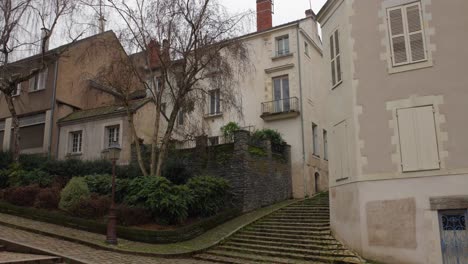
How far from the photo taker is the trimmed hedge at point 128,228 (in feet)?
43.3

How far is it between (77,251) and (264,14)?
18021 millimetres

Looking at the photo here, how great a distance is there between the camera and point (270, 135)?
20.9 meters

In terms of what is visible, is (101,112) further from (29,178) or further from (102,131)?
(29,178)

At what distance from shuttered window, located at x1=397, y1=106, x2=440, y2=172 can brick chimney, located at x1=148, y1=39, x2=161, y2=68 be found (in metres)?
9.50

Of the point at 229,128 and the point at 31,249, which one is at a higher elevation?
the point at 229,128

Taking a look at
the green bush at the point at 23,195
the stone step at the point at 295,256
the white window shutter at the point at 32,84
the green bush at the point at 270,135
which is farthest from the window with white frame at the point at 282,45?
the white window shutter at the point at 32,84

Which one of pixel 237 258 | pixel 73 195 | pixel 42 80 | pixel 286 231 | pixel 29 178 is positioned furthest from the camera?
pixel 42 80

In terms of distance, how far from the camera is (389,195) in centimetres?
1066

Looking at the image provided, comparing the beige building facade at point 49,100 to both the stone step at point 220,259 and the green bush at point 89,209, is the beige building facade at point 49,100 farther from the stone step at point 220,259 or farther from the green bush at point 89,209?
the stone step at point 220,259

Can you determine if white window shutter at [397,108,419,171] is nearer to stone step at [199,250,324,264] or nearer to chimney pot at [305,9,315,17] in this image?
stone step at [199,250,324,264]

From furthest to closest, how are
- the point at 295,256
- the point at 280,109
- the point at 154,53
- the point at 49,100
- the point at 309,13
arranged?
the point at 309,13
the point at 49,100
the point at 280,109
the point at 154,53
the point at 295,256

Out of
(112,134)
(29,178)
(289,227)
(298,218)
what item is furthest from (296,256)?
(112,134)

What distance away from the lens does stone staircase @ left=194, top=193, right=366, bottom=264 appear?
11203 mm

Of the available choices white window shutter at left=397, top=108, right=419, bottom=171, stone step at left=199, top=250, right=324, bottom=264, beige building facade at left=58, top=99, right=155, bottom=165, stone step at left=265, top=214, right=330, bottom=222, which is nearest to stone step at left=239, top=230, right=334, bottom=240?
stone step at left=265, top=214, right=330, bottom=222
